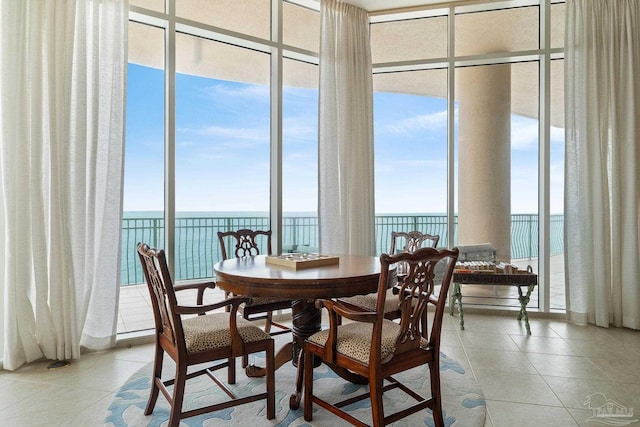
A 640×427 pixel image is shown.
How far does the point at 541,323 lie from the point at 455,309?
838 millimetres

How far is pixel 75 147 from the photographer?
2.92 m

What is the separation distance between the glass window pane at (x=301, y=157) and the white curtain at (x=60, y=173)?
178 cm

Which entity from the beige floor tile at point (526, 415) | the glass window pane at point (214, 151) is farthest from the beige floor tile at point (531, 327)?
the glass window pane at point (214, 151)

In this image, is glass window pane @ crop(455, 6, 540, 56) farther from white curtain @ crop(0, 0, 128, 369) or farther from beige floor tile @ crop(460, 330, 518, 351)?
white curtain @ crop(0, 0, 128, 369)

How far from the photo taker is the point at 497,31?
4336mm

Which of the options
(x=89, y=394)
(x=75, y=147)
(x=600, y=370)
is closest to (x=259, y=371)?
(x=89, y=394)

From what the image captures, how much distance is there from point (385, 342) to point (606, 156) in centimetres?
332

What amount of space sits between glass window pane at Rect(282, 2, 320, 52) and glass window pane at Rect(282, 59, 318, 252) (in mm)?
222

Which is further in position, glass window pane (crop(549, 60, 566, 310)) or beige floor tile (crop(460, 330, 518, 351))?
glass window pane (crop(549, 60, 566, 310))

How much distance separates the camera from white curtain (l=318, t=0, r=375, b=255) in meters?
4.14

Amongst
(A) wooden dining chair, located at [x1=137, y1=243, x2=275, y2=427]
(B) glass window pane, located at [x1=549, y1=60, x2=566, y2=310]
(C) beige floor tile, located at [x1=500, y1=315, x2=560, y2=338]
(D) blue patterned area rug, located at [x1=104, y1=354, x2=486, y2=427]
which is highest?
(B) glass window pane, located at [x1=549, y1=60, x2=566, y2=310]

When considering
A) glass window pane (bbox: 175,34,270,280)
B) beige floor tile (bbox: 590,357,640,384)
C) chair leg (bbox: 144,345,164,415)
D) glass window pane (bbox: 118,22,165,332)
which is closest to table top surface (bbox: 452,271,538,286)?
beige floor tile (bbox: 590,357,640,384)

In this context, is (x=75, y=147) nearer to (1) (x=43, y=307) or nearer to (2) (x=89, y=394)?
(1) (x=43, y=307)

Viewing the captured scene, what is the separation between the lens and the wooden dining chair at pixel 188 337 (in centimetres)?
182
